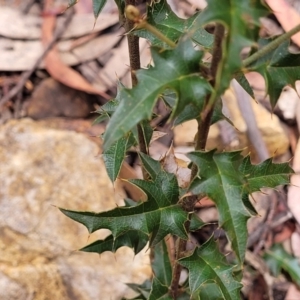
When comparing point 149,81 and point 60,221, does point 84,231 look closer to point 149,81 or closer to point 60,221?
point 60,221

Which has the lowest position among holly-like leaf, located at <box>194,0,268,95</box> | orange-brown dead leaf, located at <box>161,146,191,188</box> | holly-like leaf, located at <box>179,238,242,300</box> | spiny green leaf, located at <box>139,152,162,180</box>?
holly-like leaf, located at <box>179,238,242,300</box>

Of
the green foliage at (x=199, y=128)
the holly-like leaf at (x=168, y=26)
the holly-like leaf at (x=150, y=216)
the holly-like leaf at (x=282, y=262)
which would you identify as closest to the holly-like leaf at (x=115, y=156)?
the green foliage at (x=199, y=128)

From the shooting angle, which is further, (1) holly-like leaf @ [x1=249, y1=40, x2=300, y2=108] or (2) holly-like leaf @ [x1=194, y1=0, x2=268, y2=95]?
(1) holly-like leaf @ [x1=249, y1=40, x2=300, y2=108]

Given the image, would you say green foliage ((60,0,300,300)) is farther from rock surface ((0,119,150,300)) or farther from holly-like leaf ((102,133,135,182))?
rock surface ((0,119,150,300))

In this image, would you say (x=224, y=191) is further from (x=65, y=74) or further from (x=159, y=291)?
(x=65, y=74)

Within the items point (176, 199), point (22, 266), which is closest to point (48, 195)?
point (22, 266)

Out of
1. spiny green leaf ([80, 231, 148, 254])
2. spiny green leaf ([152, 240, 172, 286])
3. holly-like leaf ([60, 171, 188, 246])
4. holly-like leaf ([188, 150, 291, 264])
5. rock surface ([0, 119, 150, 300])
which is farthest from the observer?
rock surface ([0, 119, 150, 300])

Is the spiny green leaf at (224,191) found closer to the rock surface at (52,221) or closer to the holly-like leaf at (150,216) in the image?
the holly-like leaf at (150,216)

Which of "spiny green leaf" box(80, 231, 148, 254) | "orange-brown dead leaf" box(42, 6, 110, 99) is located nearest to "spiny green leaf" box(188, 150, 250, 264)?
"spiny green leaf" box(80, 231, 148, 254)

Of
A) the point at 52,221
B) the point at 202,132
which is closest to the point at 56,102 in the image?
the point at 52,221
